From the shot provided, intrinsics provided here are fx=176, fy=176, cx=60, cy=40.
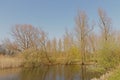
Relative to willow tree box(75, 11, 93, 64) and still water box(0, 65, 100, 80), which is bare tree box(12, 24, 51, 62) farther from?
still water box(0, 65, 100, 80)

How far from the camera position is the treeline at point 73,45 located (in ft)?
53.2

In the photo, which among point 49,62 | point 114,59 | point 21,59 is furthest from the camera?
point 49,62

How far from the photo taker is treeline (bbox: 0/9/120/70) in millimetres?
16219

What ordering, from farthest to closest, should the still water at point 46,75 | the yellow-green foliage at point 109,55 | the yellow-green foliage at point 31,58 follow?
the yellow-green foliage at point 31,58
the still water at point 46,75
the yellow-green foliage at point 109,55

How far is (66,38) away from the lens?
42.9 m

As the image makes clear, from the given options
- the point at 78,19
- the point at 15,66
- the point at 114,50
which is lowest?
the point at 15,66

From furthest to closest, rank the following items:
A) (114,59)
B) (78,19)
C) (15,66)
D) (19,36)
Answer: (19,36) < (78,19) < (15,66) < (114,59)

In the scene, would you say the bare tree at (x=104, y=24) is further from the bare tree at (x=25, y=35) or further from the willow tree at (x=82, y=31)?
the bare tree at (x=25, y=35)

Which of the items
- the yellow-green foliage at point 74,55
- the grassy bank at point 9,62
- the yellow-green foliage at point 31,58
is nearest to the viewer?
the grassy bank at point 9,62

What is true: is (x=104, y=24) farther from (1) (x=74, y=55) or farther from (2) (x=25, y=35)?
(2) (x=25, y=35)

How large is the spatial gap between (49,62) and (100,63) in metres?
17.7

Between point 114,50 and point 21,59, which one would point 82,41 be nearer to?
point 21,59

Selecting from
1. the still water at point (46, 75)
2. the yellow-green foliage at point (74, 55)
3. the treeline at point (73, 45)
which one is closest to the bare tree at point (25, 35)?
the treeline at point (73, 45)

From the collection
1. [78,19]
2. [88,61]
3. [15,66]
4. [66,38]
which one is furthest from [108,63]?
[66,38]
